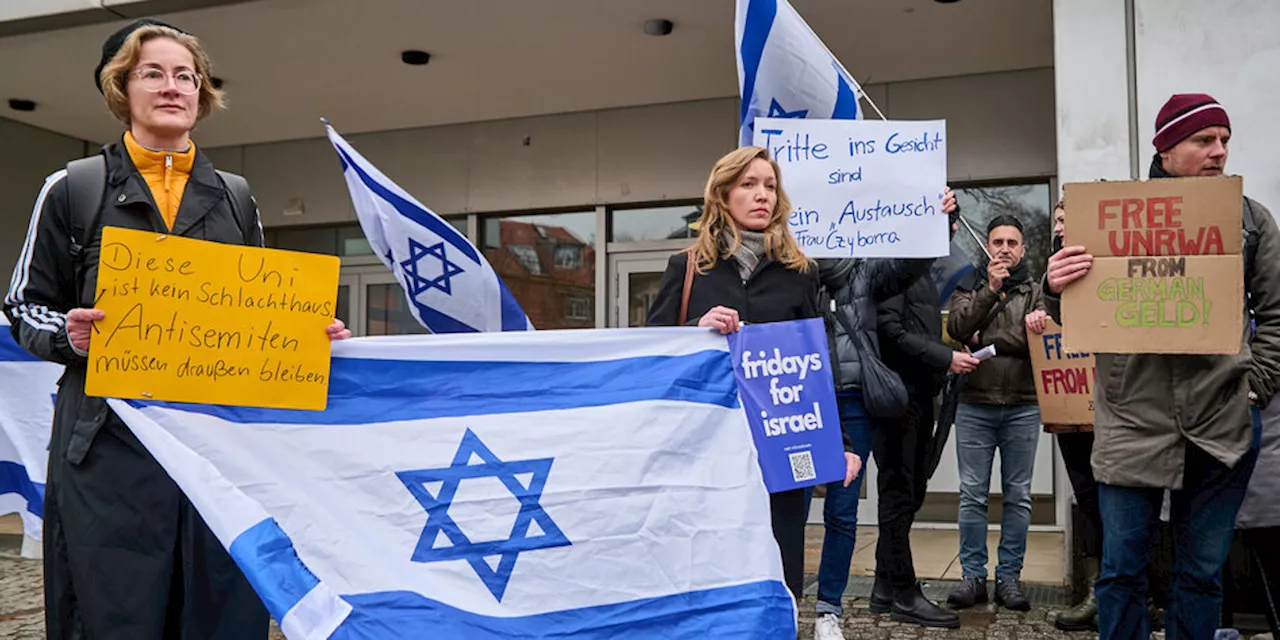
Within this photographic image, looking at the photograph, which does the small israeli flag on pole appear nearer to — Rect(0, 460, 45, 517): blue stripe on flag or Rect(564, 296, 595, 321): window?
Rect(0, 460, 45, 517): blue stripe on flag

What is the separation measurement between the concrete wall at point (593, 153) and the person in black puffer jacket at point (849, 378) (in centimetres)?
454

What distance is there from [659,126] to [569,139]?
0.90 metres

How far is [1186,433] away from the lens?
3455 millimetres

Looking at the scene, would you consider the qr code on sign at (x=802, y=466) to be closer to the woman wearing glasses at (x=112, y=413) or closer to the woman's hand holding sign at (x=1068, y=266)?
the woman's hand holding sign at (x=1068, y=266)

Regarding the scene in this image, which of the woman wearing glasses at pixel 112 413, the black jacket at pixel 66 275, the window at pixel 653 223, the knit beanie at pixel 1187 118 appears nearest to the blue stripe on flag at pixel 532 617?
the woman wearing glasses at pixel 112 413

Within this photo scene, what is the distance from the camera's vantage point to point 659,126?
10148 mm

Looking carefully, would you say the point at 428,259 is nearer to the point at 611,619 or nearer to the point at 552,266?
the point at 611,619

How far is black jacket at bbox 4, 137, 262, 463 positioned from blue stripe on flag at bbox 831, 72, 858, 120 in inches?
122

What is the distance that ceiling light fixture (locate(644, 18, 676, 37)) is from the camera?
26.9 feet

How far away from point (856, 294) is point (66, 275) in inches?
126

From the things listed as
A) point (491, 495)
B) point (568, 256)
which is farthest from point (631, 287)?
point (491, 495)

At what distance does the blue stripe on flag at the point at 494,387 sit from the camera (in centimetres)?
319

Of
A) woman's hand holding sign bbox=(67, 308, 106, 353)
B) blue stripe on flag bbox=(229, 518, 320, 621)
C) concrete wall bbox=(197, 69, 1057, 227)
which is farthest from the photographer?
concrete wall bbox=(197, 69, 1057, 227)

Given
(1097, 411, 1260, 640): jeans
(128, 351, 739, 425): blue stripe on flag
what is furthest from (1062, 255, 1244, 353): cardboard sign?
(128, 351, 739, 425): blue stripe on flag
